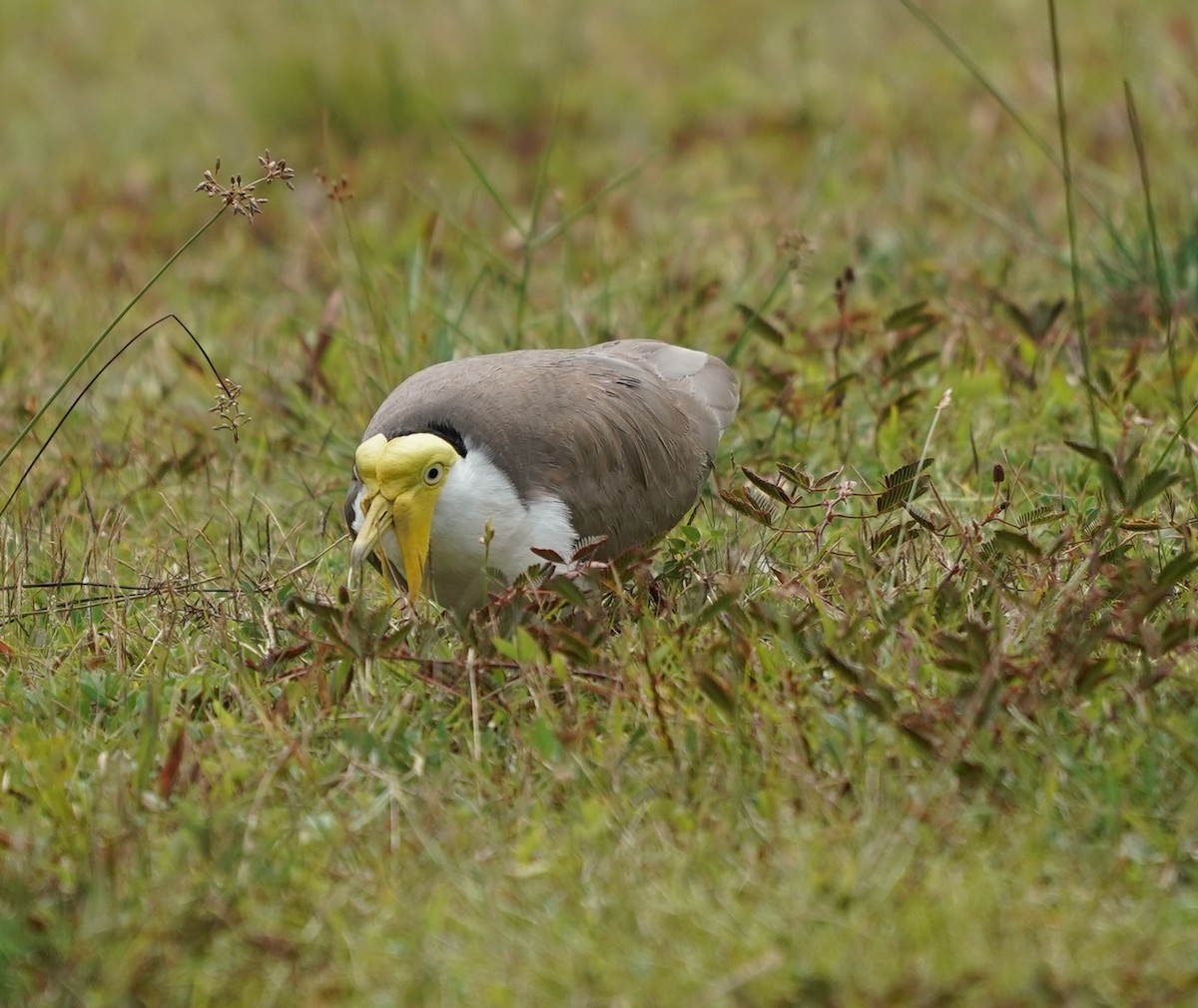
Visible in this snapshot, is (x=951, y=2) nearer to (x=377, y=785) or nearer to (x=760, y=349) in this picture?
(x=760, y=349)

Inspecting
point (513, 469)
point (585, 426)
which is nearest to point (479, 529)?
point (513, 469)

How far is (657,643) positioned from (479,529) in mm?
426

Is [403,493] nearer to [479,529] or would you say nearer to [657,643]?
[479,529]

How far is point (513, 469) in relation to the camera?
3275 mm

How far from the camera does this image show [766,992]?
2.16m

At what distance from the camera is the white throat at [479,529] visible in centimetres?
319

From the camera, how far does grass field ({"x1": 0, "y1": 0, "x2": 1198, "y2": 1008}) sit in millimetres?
2275

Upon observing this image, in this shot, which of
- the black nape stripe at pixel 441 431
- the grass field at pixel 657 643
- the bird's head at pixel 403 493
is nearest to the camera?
the grass field at pixel 657 643

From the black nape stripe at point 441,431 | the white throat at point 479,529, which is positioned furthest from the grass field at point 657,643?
the black nape stripe at point 441,431

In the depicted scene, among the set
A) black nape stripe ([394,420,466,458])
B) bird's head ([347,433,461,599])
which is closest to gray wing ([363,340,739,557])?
black nape stripe ([394,420,466,458])

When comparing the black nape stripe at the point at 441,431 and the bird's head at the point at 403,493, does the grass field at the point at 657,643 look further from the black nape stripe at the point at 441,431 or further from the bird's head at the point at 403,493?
the black nape stripe at the point at 441,431

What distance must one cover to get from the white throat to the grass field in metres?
0.11

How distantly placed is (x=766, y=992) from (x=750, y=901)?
201 mm

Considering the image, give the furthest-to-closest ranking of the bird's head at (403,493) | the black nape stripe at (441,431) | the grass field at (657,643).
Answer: the black nape stripe at (441,431)
the bird's head at (403,493)
the grass field at (657,643)
